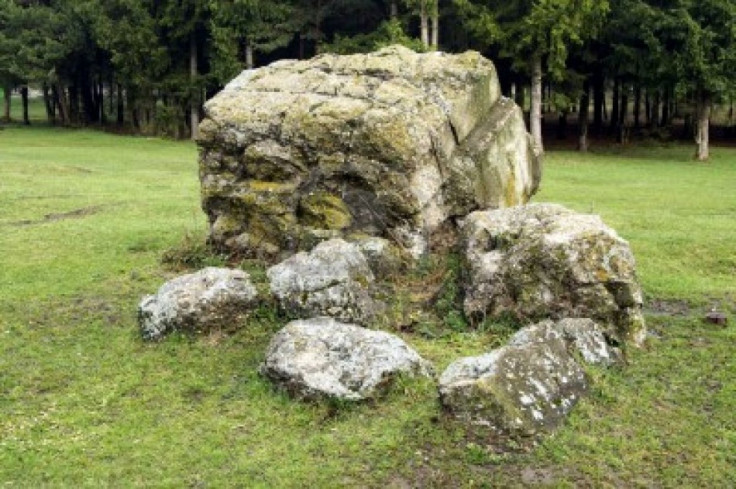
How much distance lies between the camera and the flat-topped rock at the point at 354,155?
13.6 m

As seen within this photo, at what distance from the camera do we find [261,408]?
8992mm

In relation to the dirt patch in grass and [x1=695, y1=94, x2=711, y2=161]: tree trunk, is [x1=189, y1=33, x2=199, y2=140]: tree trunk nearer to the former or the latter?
the dirt patch in grass

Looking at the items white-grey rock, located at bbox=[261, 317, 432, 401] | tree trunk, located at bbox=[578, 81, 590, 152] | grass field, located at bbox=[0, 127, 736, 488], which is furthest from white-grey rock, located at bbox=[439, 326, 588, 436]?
tree trunk, located at bbox=[578, 81, 590, 152]

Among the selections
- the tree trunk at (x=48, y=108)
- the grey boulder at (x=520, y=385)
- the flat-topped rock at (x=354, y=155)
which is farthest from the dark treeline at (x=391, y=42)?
the grey boulder at (x=520, y=385)

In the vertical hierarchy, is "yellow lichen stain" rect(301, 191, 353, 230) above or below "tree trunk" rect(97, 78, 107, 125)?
below

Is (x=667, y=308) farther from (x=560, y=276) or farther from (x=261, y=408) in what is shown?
(x=261, y=408)

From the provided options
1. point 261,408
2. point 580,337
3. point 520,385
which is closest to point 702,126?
point 580,337

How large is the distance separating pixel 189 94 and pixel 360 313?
3862 cm

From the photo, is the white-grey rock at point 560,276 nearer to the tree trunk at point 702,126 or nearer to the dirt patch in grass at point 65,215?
the dirt patch in grass at point 65,215

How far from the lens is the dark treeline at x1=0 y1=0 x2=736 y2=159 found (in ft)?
123

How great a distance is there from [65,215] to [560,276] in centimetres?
1500

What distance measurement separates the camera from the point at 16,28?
52000 millimetres

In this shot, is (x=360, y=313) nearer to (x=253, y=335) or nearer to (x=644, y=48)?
(x=253, y=335)

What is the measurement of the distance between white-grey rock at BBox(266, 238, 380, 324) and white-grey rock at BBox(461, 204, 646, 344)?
1.64 metres
